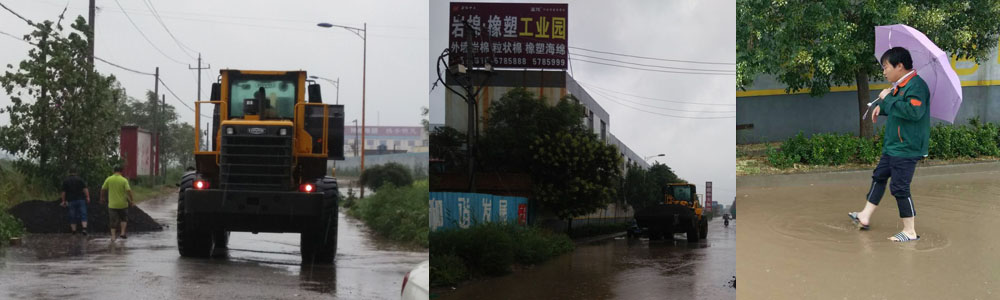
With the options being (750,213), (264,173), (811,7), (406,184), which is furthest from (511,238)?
(811,7)

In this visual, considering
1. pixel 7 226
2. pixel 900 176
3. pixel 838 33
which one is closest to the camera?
pixel 7 226

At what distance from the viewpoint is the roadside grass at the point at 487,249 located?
9.74 ft

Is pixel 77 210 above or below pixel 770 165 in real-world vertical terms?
below

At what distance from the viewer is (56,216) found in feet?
15.5

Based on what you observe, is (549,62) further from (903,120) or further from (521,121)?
(903,120)

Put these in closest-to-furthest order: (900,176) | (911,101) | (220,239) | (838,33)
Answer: (220,239) → (911,101) → (900,176) → (838,33)

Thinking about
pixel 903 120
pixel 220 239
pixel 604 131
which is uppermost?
pixel 903 120

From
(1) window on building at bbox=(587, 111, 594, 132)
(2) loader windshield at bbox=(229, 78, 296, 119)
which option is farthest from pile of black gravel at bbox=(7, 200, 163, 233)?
(1) window on building at bbox=(587, 111, 594, 132)

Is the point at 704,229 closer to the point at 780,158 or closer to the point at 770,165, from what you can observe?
the point at 770,165

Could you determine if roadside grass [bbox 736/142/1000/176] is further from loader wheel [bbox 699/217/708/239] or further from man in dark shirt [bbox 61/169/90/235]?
man in dark shirt [bbox 61/169/90/235]

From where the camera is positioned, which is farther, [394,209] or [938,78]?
[938,78]

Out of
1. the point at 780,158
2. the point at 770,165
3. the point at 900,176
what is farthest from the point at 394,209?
the point at 780,158

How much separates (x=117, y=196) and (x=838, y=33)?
20.8 ft

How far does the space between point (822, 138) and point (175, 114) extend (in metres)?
6.30
